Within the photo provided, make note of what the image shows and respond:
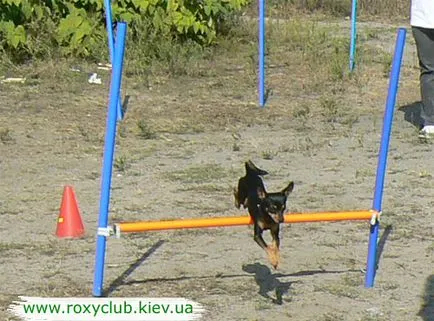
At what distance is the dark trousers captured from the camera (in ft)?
26.0

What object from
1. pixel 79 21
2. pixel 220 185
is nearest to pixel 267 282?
pixel 220 185

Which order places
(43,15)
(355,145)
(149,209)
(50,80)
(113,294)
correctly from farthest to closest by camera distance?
(43,15), (50,80), (355,145), (149,209), (113,294)

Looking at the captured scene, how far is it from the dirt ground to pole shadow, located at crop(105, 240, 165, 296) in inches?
0.6

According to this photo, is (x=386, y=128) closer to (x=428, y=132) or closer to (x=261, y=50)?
(x=428, y=132)

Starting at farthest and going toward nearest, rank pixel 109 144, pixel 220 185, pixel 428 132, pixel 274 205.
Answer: pixel 428 132
pixel 220 185
pixel 109 144
pixel 274 205

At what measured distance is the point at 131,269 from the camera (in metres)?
5.21

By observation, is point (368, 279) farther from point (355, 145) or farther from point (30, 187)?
point (355, 145)

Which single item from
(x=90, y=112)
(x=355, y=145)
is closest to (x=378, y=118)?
(x=355, y=145)

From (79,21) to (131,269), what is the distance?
5.88 m

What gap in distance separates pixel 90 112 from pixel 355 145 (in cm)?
234

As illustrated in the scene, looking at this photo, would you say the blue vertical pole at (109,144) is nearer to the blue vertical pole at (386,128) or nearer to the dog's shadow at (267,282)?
the dog's shadow at (267,282)

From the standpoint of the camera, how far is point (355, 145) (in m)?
7.99

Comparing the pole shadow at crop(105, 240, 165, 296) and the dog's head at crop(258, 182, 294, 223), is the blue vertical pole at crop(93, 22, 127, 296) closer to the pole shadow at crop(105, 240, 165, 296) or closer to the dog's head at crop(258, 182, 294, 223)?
the pole shadow at crop(105, 240, 165, 296)

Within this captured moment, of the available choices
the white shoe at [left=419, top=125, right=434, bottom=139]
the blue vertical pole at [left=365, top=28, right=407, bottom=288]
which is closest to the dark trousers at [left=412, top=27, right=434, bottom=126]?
the white shoe at [left=419, top=125, right=434, bottom=139]
